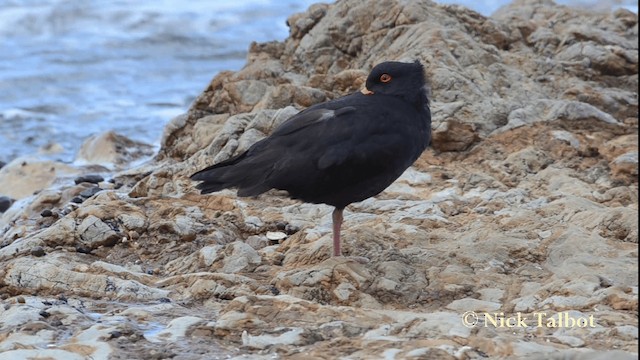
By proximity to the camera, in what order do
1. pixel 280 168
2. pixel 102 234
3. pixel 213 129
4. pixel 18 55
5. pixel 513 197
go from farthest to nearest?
pixel 18 55 → pixel 213 129 → pixel 513 197 → pixel 102 234 → pixel 280 168

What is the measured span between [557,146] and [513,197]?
35.1 inches

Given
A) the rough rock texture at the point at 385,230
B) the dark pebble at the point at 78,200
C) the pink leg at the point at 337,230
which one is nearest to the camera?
the rough rock texture at the point at 385,230

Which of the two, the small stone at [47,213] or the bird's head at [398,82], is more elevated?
the bird's head at [398,82]

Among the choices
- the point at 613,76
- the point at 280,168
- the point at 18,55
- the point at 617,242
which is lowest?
the point at 617,242

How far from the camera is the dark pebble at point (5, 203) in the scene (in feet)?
30.9

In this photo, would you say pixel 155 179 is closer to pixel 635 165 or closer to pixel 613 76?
pixel 635 165

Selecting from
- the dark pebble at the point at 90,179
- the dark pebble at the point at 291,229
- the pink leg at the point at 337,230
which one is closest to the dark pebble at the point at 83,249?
the dark pebble at the point at 291,229

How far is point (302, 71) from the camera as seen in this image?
902cm

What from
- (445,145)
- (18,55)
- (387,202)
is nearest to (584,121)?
(445,145)

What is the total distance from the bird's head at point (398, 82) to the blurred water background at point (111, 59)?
6750 millimetres

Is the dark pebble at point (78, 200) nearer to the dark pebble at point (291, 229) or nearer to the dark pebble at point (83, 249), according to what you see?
the dark pebble at point (83, 249)

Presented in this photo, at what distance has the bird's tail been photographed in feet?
18.8

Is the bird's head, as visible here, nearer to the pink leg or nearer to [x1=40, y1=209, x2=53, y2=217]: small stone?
the pink leg

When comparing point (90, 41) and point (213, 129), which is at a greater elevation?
point (90, 41)
